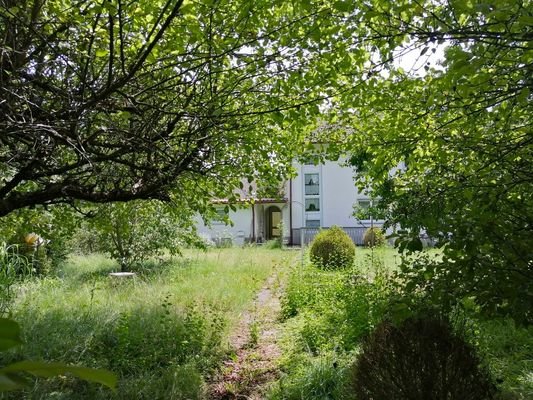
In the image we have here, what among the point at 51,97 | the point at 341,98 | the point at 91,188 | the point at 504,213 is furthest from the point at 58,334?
the point at 504,213

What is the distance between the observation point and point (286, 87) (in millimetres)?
4070

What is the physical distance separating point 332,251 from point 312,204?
17.0m

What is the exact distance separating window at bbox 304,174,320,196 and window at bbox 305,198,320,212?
40cm

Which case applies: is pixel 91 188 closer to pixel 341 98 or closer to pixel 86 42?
pixel 86 42

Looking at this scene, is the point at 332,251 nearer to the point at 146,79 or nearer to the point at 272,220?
the point at 146,79

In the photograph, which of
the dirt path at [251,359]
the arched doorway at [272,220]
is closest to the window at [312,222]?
the arched doorway at [272,220]

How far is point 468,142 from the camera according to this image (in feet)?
12.7

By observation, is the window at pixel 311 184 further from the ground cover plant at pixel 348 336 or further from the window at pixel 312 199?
the ground cover plant at pixel 348 336

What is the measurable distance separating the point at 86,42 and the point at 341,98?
8.03 feet

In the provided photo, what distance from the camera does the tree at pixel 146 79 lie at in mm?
3041

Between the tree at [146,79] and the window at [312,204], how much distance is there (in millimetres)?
26090

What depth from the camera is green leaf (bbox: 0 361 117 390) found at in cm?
45

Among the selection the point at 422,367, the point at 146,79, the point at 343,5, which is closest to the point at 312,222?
the point at 146,79

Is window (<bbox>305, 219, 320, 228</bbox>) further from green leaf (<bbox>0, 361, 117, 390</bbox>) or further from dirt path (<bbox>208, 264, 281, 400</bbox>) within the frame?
green leaf (<bbox>0, 361, 117, 390</bbox>)
